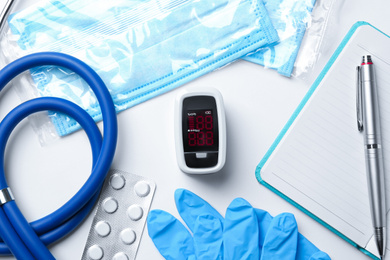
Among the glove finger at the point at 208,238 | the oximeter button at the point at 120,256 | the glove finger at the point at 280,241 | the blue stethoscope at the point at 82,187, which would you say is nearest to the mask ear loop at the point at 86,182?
the blue stethoscope at the point at 82,187

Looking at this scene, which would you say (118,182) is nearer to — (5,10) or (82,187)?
(82,187)

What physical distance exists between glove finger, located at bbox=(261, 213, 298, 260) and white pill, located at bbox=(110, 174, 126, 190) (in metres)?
0.30

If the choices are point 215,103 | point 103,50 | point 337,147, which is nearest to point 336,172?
point 337,147

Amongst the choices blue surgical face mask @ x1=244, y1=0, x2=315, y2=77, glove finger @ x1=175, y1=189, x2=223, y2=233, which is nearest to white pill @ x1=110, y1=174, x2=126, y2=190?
glove finger @ x1=175, y1=189, x2=223, y2=233

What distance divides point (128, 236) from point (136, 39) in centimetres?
39

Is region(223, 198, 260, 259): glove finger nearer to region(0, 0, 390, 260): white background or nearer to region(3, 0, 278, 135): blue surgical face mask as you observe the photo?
region(0, 0, 390, 260): white background

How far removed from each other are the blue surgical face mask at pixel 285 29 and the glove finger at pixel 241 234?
28 centimetres

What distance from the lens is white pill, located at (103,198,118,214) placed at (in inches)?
33.5

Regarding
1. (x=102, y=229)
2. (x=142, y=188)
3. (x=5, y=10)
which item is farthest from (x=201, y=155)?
(x=5, y=10)

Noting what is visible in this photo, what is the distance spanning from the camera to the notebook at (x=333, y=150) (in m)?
0.85

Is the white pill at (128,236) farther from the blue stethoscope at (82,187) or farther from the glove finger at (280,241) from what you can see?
the glove finger at (280,241)

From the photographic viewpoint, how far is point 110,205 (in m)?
0.85

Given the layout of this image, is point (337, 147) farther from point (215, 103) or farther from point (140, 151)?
point (140, 151)

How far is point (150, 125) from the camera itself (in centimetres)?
86
